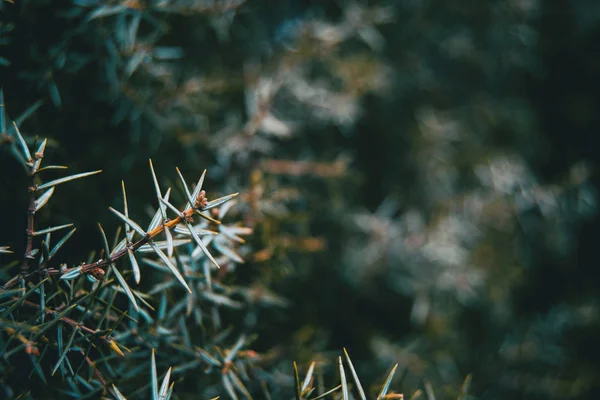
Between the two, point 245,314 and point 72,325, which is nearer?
point 72,325

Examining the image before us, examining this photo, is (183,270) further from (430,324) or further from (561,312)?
(561,312)

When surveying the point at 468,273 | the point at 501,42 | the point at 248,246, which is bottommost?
the point at 468,273

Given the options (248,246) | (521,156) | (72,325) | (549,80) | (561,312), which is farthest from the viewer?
(549,80)

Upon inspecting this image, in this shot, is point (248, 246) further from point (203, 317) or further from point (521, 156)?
point (521, 156)

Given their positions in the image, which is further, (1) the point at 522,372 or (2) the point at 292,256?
(1) the point at 522,372

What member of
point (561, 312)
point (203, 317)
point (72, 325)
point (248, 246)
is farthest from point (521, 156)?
point (72, 325)

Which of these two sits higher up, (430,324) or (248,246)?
(248,246)

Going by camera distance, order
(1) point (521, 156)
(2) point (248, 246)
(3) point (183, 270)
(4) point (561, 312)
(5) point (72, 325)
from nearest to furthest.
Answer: (5) point (72, 325)
(3) point (183, 270)
(2) point (248, 246)
(4) point (561, 312)
(1) point (521, 156)

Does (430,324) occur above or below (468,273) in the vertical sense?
below

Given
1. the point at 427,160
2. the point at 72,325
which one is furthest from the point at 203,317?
the point at 427,160
